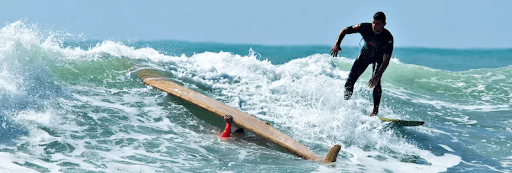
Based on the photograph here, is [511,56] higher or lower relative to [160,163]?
higher

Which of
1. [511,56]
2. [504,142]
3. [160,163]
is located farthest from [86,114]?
[511,56]

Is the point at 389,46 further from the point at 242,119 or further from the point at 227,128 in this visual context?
the point at 227,128

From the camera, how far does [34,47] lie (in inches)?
358

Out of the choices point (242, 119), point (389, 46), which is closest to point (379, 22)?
point (389, 46)

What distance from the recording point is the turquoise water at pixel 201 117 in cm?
580

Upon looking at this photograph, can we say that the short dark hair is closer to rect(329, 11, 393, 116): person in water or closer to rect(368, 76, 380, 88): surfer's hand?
rect(329, 11, 393, 116): person in water

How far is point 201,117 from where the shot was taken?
8.01 metres

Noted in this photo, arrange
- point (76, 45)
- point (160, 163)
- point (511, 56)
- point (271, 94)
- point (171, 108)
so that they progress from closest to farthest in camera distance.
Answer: point (160, 163)
point (171, 108)
point (271, 94)
point (76, 45)
point (511, 56)

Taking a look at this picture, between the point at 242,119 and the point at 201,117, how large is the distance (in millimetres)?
1028

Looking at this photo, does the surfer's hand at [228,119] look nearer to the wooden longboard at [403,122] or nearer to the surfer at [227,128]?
the surfer at [227,128]

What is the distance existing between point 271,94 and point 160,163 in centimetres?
486

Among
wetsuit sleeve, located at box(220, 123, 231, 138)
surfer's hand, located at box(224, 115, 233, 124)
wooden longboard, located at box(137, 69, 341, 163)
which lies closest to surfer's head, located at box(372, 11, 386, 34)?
wooden longboard, located at box(137, 69, 341, 163)

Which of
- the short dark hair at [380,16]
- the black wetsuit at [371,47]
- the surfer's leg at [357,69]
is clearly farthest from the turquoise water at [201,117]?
the short dark hair at [380,16]

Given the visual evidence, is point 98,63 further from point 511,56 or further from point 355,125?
point 511,56
